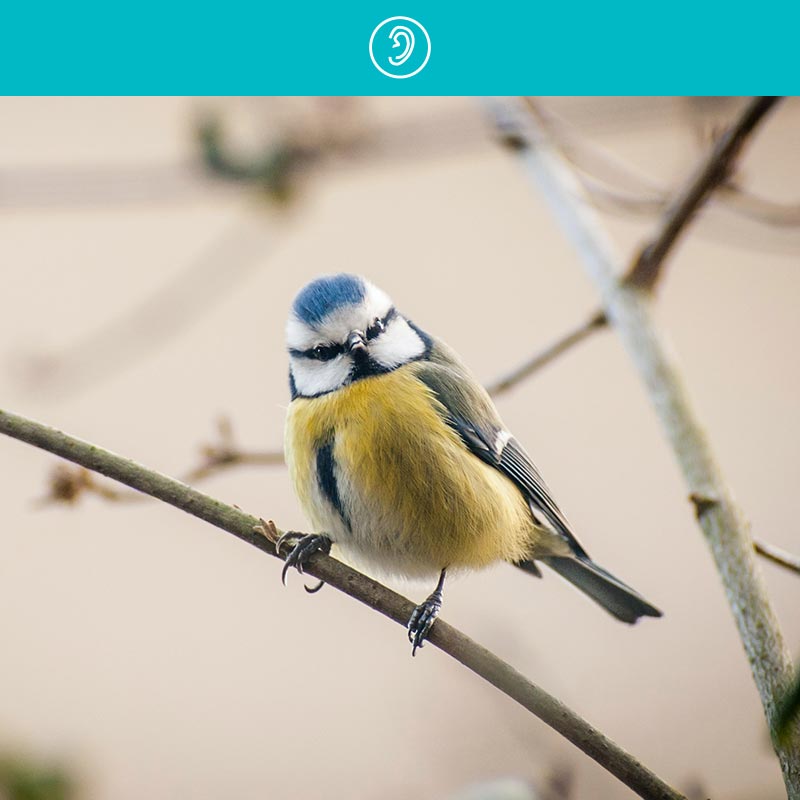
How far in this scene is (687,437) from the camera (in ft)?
3.03

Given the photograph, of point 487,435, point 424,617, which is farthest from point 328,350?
point 424,617

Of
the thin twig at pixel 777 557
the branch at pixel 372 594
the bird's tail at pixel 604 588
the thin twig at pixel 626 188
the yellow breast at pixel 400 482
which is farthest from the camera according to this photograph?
the bird's tail at pixel 604 588

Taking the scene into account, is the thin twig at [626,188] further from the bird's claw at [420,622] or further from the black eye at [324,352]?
the bird's claw at [420,622]

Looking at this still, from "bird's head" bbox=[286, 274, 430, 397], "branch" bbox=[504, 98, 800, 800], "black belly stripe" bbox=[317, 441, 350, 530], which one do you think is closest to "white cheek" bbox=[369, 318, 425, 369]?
"bird's head" bbox=[286, 274, 430, 397]

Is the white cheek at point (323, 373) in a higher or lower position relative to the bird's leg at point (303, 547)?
higher

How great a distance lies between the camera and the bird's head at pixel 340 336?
1089mm

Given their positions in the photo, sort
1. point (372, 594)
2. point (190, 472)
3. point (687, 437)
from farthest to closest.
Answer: point (190, 472) < point (687, 437) < point (372, 594)

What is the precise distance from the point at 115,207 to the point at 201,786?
916 millimetres

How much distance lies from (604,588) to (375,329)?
447 millimetres

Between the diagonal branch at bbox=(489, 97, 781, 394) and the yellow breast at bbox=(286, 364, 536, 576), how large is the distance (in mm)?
117

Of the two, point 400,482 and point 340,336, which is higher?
point 340,336

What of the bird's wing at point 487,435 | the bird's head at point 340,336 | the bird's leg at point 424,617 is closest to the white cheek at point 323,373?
the bird's head at point 340,336
